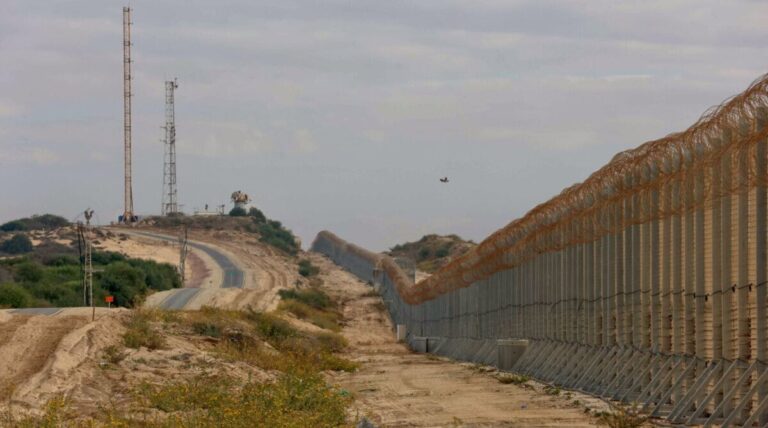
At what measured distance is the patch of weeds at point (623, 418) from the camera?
60.3 ft

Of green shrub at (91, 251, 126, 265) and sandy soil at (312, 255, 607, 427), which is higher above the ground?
green shrub at (91, 251, 126, 265)

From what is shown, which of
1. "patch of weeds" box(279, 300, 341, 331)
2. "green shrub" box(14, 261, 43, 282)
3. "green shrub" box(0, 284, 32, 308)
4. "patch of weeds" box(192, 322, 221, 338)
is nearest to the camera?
"patch of weeds" box(192, 322, 221, 338)

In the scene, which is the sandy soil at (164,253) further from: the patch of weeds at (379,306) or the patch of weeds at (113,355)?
the patch of weeds at (113,355)

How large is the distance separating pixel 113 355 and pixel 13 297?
34547 mm

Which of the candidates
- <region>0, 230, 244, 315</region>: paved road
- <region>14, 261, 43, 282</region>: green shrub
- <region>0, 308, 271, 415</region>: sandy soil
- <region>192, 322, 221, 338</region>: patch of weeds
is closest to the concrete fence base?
<region>0, 308, 271, 415</region>: sandy soil

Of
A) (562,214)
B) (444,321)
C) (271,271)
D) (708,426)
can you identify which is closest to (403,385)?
(562,214)

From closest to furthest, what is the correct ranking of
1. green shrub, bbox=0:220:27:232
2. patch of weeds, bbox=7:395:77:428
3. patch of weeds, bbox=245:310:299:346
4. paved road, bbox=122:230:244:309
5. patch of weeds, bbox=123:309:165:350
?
patch of weeds, bbox=7:395:77:428
patch of weeds, bbox=123:309:165:350
patch of weeds, bbox=245:310:299:346
paved road, bbox=122:230:244:309
green shrub, bbox=0:220:27:232

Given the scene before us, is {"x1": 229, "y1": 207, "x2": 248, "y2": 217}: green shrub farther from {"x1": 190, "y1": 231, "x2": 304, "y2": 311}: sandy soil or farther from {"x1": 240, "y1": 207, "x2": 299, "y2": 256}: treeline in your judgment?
{"x1": 190, "y1": 231, "x2": 304, "y2": 311}: sandy soil

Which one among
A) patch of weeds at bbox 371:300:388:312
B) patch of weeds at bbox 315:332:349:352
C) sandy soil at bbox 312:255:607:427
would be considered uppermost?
patch of weeds at bbox 371:300:388:312

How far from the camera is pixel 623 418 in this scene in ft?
61.4

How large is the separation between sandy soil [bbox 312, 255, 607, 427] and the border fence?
0.95 metres

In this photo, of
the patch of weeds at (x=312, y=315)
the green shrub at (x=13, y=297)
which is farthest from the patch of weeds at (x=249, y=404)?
the patch of weeds at (x=312, y=315)

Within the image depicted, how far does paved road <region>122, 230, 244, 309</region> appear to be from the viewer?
68.4 meters

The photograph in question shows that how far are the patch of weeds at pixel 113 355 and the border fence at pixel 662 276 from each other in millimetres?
7728
